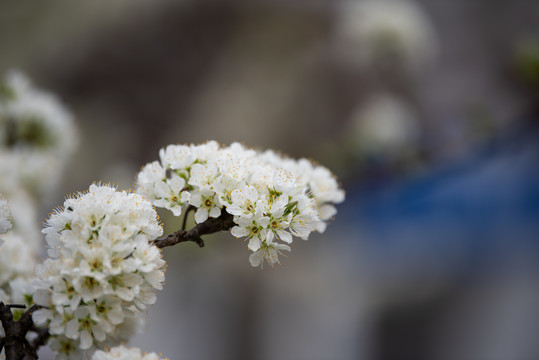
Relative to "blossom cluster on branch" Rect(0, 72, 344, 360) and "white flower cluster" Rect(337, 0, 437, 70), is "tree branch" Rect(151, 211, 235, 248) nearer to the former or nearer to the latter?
"blossom cluster on branch" Rect(0, 72, 344, 360)

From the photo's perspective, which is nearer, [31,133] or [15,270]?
Result: [15,270]

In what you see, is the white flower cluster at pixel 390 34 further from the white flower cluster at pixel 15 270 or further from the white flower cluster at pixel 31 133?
A: the white flower cluster at pixel 15 270

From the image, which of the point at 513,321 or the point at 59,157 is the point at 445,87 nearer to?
the point at 513,321

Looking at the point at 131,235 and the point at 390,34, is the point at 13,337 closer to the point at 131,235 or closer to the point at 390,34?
the point at 131,235

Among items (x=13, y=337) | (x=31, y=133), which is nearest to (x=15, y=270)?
(x=13, y=337)

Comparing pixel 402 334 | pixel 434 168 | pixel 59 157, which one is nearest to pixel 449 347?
pixel 402 334

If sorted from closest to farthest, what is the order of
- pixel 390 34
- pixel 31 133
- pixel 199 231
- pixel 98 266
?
pixel 98 266 < pixel 199 231 < pixel 31 133 < pixel 390 34

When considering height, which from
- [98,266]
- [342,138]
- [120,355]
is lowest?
[120,355]
